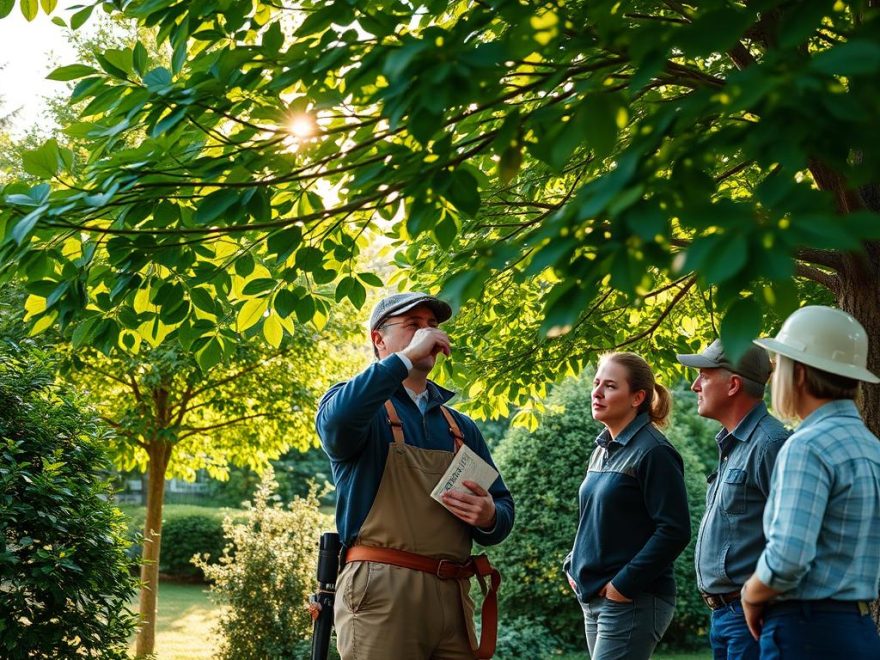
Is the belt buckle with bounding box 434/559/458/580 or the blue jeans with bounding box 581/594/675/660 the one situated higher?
the belt buckle with bounding box 434/559/458/580

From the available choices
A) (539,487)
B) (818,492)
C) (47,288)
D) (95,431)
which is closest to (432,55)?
(818,492)

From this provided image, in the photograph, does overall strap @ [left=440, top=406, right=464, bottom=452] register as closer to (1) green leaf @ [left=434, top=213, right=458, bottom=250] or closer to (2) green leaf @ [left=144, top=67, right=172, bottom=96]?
(1) green leaf @ [left=434, top=213, right=458, bottom=250]

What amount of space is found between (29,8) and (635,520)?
3.44 m

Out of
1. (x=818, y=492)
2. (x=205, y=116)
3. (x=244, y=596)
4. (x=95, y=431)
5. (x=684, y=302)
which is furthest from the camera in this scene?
(x=244, y=596)

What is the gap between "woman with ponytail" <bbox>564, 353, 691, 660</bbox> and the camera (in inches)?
171

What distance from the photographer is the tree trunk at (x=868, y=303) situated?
16.1ft

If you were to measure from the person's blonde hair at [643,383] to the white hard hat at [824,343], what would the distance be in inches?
61.3

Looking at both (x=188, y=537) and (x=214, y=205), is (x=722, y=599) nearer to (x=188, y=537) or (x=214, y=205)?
(x=214, y=205)

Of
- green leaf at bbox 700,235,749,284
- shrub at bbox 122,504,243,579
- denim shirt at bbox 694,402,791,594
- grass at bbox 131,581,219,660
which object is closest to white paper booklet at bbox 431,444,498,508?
denim shirt at bbox 694,402,791,594

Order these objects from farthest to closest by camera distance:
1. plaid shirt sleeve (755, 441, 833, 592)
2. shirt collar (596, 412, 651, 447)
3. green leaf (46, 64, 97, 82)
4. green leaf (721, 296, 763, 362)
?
shirt collar (596, 412, 651, 447) < green leaf (46, 64, 97, 82) < plaid shirt sleeve (755, 441, 833, 592) < green leaf (721, 296, 763, 362)

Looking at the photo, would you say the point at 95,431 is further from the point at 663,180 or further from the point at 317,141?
the point at 663,180

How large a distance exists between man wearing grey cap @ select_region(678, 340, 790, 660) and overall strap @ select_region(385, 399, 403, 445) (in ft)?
4.23

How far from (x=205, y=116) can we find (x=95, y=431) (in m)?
3.63

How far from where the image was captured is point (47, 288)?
355 cm
